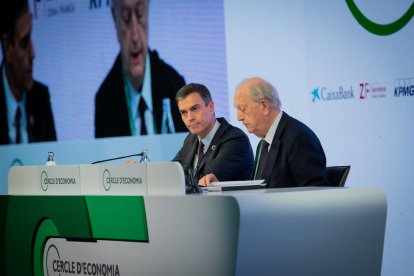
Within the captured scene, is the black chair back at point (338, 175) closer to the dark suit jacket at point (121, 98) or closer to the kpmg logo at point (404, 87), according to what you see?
the kpmg logo at point (404, 87)

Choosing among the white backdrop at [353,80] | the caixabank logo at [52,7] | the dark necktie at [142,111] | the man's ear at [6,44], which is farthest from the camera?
the man's ear at [6,44]

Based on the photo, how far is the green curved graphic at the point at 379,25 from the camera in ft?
16.1

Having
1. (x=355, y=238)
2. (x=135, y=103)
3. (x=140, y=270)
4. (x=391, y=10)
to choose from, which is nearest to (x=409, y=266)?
(x=391, y=10)

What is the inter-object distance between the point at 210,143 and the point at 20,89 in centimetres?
424

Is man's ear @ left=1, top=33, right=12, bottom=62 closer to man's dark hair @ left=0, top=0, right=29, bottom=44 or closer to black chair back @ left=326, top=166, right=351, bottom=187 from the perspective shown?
man's dark hair @ left=0, top=0, right=29, bottom=44

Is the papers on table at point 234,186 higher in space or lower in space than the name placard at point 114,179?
lower

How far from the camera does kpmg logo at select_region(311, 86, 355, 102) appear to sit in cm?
529

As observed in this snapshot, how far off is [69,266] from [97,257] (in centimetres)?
20

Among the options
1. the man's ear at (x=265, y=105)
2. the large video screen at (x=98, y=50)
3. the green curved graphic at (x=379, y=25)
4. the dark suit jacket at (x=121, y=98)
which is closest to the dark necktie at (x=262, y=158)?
the man's ear at (x=265, y=105)

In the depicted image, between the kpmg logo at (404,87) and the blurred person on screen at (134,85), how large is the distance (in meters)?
2.12

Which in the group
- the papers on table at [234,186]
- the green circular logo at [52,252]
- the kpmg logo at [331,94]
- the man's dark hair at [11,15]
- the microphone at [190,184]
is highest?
the man's dark hair at [11,15]

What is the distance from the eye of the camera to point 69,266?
345cm

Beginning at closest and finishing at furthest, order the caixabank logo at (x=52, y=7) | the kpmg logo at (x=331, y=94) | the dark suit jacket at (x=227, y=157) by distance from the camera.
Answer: the dark suit jacket at (x=227, y=157) → the kpmg logo at (x=331, y=94) → the caixabank logo at (x=52, y=7)

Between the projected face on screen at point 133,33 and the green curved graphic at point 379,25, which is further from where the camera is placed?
the projected face on screen at point 133,33
